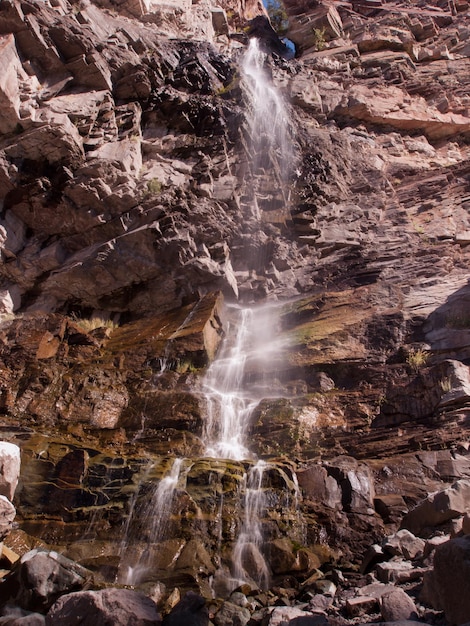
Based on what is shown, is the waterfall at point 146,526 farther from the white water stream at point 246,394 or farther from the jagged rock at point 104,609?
the jagged rock at point 104,609

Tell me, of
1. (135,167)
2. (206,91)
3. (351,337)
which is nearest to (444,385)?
(351,337)

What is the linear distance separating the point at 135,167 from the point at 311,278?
7.54m

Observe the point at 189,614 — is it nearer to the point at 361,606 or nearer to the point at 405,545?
the point at 361,606

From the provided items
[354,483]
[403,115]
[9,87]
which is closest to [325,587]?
[354,483]

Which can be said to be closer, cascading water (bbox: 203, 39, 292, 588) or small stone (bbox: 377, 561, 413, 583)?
small stone (bbox: 377, 561, 413, 583)

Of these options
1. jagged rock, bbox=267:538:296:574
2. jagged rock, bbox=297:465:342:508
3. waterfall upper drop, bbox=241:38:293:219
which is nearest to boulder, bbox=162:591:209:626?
jagged rock, bbox=267:538:296:574

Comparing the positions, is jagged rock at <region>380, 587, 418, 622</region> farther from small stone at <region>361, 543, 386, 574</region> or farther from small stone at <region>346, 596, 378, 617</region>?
small stone at <region>361, 543, 386, 574</region>

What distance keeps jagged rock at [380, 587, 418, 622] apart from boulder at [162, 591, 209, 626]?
6.38 ft

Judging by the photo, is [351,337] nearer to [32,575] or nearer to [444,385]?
[444,385]

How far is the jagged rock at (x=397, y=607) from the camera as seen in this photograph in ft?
14.0

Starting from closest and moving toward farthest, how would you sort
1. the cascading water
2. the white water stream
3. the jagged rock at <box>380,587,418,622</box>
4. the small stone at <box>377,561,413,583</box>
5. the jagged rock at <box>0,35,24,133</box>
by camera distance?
the jagged rock at <box>380,587,418,622</box>, the small stone at <box>377,561,413,583</box>, the white water stream, the cascading water, the jagged rock at <box>0,35,24,133</box>

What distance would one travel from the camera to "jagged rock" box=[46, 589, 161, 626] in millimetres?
4668

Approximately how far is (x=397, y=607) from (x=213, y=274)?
12.5 m

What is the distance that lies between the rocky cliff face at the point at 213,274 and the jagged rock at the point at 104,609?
7.61 ft
